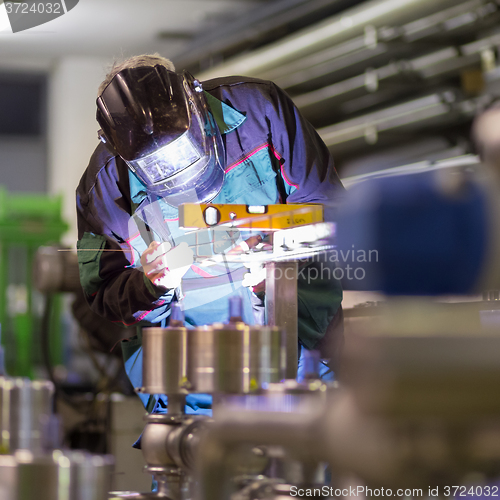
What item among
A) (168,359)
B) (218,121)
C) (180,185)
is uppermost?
(218,121)

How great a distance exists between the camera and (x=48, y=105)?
1.05 m

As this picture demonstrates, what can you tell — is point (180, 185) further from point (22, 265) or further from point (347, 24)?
point (347, 24)

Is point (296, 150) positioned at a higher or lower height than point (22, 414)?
higher

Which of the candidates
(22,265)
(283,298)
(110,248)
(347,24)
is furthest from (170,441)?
(347,24)

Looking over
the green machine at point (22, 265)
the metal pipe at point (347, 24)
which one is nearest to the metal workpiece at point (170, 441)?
the green machine at point (22, 265)

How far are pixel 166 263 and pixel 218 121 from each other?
0.33m

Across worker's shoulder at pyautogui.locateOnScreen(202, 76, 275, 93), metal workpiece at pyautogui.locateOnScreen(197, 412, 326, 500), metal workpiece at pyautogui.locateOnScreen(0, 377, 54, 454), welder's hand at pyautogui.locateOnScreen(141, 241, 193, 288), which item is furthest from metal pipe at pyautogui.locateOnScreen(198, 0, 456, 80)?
metal workpiece at pyautogui.locateOnScreen(197, 412, 326, 500)

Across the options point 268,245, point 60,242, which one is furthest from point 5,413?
point 268,245

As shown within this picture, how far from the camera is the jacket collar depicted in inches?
38.2

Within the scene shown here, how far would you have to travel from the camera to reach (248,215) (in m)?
0.72

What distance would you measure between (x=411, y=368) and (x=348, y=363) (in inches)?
1.5

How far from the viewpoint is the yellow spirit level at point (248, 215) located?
708 millimetres

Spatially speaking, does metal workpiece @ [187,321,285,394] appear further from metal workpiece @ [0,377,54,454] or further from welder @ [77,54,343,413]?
metal workpiece @ [0,377,54,454]

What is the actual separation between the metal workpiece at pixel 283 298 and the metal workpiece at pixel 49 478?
256mm
